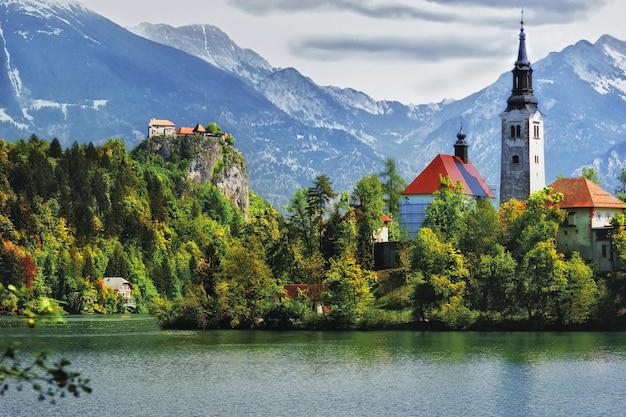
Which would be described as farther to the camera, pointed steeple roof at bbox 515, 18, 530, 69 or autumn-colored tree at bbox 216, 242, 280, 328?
pointed steeple roof at bbox 515, 18, 530, 69

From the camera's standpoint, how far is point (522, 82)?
136 m

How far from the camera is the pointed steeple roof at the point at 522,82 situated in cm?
13450

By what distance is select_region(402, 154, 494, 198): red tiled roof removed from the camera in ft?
A: 446

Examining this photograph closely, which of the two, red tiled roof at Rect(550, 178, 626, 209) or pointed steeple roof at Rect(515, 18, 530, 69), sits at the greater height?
pointed steeple roof at Rect(515, 18, 530, 69)

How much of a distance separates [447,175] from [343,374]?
67.7 metres

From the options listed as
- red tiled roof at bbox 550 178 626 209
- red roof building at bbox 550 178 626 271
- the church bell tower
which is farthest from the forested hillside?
red roof building at bbox 550 178 626 271

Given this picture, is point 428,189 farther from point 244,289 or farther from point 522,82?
point 244,289

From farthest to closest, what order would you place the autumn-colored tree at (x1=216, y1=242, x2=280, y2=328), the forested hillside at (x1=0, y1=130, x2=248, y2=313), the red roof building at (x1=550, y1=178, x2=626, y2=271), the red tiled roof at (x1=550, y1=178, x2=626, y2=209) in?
the forested hillside at (x1=0, y1=130, x2=248, y2=313)
the red tiled roof at (x1=550, y1=178, x2=626, y2=209)
the red roof building at (x1=550, y1=178, x2=626, y2=271)
the autumn-colored tree at (x1=216, y1=242, x2=280, y2=328)

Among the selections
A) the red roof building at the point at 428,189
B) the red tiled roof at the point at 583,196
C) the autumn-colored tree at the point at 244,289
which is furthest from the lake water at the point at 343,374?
the red roof building at the point at 428,189

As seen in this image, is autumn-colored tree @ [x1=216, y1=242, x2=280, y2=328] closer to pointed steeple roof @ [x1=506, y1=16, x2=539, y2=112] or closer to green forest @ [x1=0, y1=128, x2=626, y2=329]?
green forest @ [x1=0, y1=128, x2=626, y2=329]

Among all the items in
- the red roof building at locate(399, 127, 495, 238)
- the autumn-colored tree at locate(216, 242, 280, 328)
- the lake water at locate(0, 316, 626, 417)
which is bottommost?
the lake water at locate(0, 316, 626, 417)

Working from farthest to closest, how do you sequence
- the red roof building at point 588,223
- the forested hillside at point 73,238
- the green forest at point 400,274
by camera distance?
the forested hillside at point 73,238, the red roof building at point 588,223, the green forest at point 400,274

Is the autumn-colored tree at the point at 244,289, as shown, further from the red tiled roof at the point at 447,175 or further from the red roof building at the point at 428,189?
the red tiled roof at the point at 447,175

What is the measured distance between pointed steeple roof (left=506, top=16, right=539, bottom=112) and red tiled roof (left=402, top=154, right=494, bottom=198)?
28.7ft
